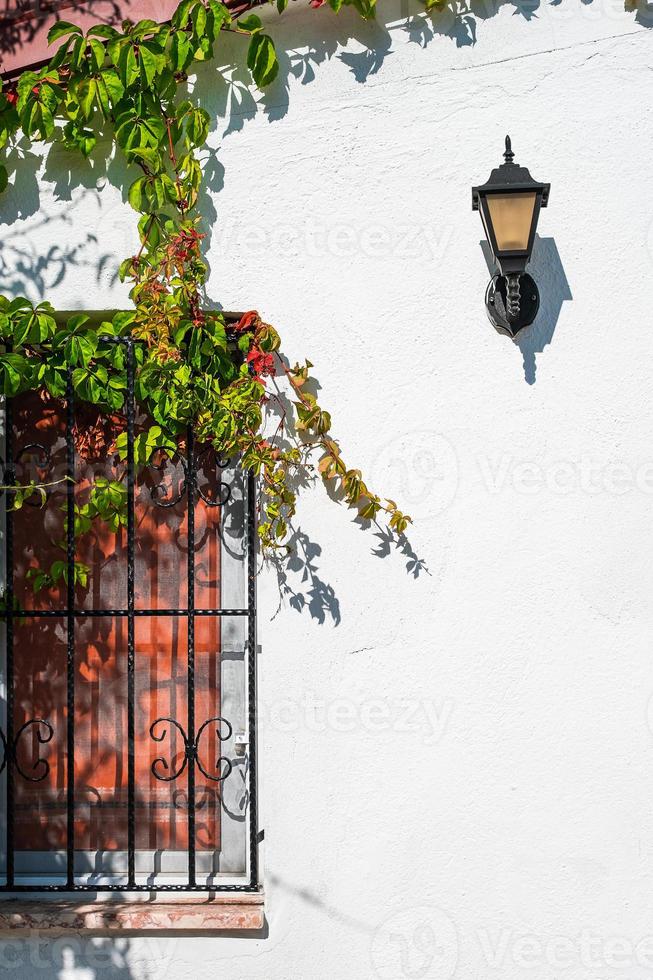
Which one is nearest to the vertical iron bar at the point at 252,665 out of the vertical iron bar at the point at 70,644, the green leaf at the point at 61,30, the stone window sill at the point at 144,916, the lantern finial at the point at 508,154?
the stone window sill at the point at 144,916

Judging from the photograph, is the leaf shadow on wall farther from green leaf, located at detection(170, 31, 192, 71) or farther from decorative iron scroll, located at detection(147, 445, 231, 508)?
green leaf, located at detection(170, 31, 192, 71)

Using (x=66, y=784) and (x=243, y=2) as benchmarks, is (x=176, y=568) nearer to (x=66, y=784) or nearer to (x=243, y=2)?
(x=66, y=784)

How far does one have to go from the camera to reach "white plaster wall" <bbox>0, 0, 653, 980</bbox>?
3.22m

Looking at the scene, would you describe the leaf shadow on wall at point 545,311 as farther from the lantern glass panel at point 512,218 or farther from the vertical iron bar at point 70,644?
the vertical iron bar at point 70,644

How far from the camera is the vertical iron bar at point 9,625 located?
338cm

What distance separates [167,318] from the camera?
10.7 feet

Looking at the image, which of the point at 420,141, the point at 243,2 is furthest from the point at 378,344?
the point at 243,2

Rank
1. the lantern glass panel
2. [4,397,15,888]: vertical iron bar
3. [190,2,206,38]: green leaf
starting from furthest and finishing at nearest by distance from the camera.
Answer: [4,397,15,888]: vertical iron bar
[190,2,206,38]: green leaf
the lantern glass panel

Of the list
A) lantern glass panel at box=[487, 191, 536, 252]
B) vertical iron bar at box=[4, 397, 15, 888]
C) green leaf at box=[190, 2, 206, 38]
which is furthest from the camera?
vertical iron bar at box=[4, 397, 15, 888]

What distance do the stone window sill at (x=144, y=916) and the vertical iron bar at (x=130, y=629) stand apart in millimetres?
112

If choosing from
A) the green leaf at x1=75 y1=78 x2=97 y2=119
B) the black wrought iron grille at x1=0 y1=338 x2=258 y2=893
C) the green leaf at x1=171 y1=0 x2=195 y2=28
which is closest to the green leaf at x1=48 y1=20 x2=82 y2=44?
the green leaf at x1=75 y1=78 x2=97 y2=119

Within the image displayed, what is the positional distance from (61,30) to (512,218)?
1.61 m

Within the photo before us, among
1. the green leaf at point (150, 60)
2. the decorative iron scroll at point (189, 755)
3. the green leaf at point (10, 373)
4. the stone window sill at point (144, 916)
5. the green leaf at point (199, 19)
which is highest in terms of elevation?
the green leaf at point (199, 19)

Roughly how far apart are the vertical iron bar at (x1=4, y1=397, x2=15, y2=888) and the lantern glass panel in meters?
1.76
